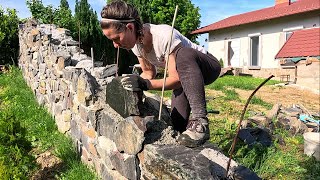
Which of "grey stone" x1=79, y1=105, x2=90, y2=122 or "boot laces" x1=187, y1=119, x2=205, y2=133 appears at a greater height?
"boot laces" x1=187, y1=119, x2=205, y2=133

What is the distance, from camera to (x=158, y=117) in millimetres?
2557

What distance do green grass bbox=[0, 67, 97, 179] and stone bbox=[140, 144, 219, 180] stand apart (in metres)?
1.17

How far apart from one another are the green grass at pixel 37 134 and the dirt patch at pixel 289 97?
5121 mm

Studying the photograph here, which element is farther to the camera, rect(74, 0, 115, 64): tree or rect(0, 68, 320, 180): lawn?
rect(74, 0, 115, 64): tree

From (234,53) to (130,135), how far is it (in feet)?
54.7

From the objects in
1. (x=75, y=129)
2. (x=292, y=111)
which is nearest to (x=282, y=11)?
(x=292, y=111)

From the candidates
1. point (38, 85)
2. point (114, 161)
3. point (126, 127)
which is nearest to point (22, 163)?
point (114, 161)

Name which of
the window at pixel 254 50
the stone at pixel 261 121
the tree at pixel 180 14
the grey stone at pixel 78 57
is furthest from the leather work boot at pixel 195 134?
the tree at pixel 180 14

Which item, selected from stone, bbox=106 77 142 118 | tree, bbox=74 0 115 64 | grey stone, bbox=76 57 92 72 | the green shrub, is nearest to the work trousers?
stone, bbox=106 77 142 118

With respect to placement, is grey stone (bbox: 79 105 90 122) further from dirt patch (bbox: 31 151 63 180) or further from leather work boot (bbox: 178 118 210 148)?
leather work boot (bbox: 178 118 210 148)

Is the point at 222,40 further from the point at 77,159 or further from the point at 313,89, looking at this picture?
the point at 77,159

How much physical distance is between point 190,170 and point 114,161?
41.3 inches

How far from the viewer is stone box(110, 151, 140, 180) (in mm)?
2281

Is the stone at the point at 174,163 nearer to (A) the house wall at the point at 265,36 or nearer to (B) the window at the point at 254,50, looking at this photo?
(A) the house wall at the point at 265,36
